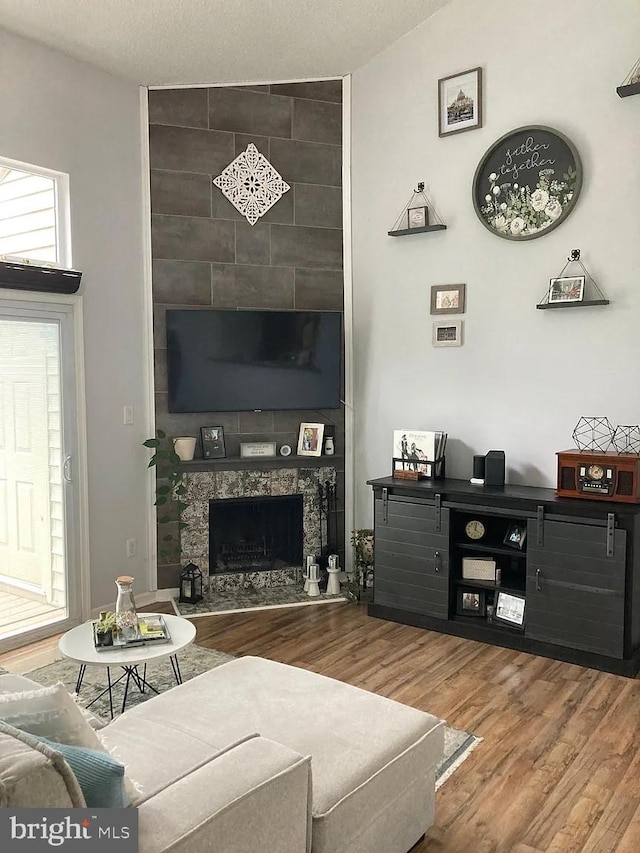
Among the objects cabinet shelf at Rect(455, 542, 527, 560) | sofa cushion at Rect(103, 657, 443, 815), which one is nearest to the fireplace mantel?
cabinet shelf at Rect(455, 542, 527, 560)

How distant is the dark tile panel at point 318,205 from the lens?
5141 millimetres

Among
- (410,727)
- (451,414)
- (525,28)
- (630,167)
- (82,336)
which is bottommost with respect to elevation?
(410,727)

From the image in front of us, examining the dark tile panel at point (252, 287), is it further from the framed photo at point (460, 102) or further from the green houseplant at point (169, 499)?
the framed photo at point (460, 102)

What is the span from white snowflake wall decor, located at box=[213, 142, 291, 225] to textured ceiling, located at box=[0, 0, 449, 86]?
0.53 metres

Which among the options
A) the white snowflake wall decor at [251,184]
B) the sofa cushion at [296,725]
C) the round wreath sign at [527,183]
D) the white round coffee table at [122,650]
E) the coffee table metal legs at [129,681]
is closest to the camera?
the sofa cushion at [296,725]

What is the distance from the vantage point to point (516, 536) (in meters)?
4.13

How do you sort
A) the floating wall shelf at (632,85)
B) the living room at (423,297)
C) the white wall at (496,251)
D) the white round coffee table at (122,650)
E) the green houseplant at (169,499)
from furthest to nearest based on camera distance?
the green houseplant at (169,499) → the white wall at (496,251) → the living room at (423,297) → the floating wall shelf at (632,85) → the white round coffee table at (122,650)

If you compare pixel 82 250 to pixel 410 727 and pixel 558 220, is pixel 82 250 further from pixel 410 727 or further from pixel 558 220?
pixel 410 727

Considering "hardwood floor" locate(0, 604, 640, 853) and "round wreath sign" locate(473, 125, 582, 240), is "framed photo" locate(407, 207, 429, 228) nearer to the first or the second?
"round wreath sign" locate(473, 125, 582, 240)

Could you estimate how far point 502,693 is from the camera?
3.47 meters

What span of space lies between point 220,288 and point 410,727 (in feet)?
11.4

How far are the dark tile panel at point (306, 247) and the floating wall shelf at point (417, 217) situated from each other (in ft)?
1.56

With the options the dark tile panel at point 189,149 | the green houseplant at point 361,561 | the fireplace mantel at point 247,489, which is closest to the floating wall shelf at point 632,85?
the dark tile panel at point 189,149

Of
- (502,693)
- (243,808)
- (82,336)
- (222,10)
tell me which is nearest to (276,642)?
(502,693)
